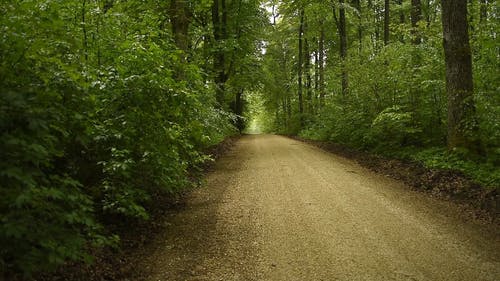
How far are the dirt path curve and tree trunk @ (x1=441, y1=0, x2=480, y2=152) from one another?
2.12 m

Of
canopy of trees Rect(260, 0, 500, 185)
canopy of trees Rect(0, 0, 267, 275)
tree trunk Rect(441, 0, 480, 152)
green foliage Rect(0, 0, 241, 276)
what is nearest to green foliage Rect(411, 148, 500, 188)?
canopy of trees Rect(260, 0, 500, 185)

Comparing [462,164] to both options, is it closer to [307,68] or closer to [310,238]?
[310,238]

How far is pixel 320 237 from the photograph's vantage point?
5.75 metres

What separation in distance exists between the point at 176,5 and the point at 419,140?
8.88 m

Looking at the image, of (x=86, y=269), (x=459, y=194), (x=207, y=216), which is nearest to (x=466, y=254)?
(x=459, y=194)

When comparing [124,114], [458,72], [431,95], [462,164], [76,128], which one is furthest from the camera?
[431,95]

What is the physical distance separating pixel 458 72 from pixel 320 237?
638cm

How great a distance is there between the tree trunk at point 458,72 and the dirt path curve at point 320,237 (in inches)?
83.4

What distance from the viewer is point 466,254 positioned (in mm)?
5102

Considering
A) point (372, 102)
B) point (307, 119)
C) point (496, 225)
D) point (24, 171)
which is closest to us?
point (24, 171)

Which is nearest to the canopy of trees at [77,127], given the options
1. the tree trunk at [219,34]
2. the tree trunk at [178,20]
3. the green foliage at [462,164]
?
the tree trunk at [178,20]

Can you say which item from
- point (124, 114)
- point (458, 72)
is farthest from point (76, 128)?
point (458, 72)

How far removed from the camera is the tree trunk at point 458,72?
922 centimetres

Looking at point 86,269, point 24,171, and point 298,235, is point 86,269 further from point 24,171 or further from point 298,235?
point 298,235
